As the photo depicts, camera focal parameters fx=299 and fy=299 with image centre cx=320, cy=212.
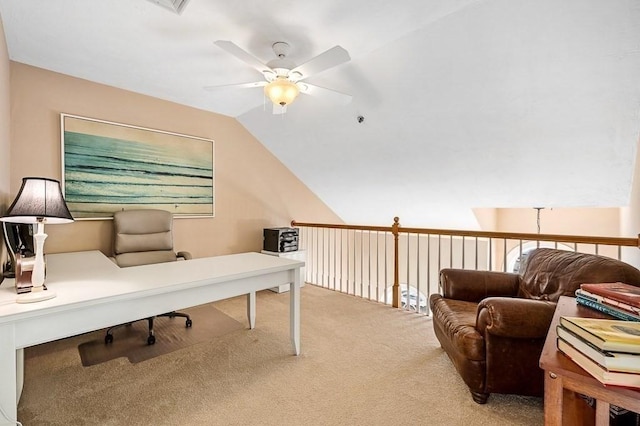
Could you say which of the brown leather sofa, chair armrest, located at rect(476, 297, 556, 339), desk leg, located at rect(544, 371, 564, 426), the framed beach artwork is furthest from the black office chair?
desk leg, located at rect(544, 371, 564, 426)

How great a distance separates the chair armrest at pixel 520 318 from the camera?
1604 mm

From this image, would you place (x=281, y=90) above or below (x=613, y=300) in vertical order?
above

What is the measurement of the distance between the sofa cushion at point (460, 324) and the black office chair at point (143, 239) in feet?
7.44

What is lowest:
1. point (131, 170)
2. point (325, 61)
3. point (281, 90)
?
point (131, 170)

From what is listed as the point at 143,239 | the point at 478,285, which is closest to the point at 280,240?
the point at 143,239

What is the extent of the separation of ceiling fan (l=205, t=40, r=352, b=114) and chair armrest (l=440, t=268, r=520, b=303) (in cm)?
172

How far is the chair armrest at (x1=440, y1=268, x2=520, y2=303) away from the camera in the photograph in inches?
91.0

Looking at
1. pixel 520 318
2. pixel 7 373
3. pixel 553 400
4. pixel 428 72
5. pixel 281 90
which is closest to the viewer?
pixel 553 400

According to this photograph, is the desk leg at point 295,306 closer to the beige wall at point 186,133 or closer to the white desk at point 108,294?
the white desk at point 108,294

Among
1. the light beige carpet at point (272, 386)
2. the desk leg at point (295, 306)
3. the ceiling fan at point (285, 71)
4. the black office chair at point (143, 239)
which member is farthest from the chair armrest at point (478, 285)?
the black office chair at point (143, 239)

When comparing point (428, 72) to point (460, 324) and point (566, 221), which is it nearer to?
point (460, 324)

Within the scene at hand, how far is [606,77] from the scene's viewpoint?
7.07 ft

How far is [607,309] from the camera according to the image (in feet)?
3.99

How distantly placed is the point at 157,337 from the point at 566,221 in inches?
255
